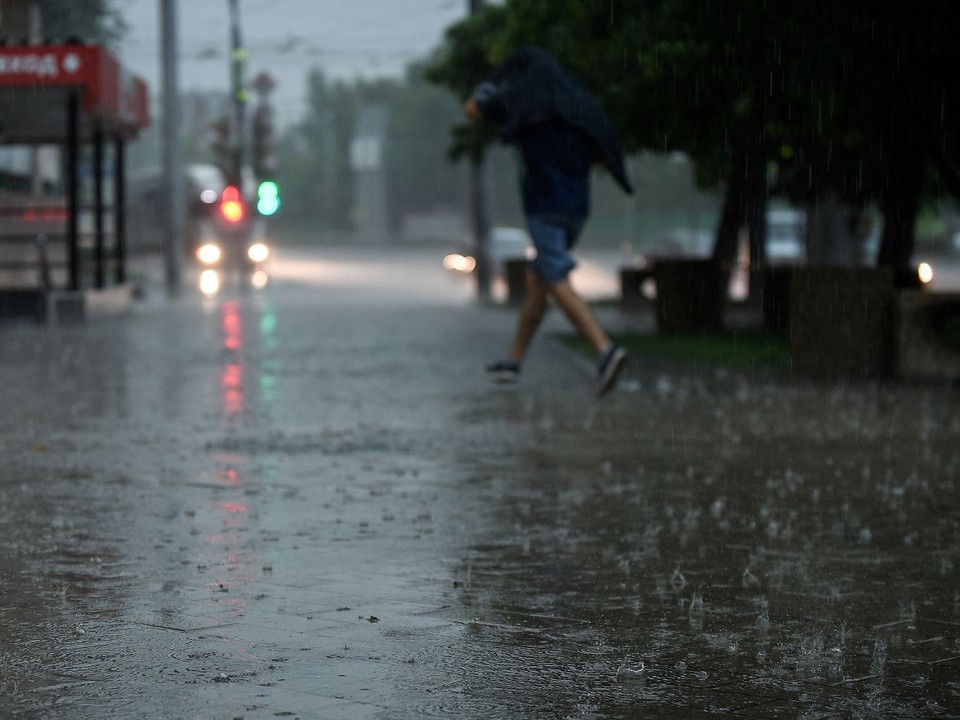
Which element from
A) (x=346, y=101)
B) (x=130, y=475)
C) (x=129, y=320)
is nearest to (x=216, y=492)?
(x=130, y=475)

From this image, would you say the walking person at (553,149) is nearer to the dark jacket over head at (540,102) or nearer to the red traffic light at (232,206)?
the dark jacket over head at (540,102)

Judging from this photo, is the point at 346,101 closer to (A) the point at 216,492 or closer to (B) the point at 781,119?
(B) the point at 781,119

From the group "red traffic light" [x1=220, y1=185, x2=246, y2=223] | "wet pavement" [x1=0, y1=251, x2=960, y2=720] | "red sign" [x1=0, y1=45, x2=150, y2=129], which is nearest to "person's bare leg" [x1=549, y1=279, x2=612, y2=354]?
"wet pavement" [x1=0, y1=251, x2=960, y2=720]

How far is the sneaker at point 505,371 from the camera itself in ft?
44.0

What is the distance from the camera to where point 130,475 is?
8.70 m

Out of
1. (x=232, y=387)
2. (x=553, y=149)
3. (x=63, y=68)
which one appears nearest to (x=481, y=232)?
(x=63, y=68)

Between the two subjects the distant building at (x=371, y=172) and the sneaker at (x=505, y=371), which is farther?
the distant building at (x=371, y=172)

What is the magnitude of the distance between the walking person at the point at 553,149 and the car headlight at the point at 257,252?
3126cm

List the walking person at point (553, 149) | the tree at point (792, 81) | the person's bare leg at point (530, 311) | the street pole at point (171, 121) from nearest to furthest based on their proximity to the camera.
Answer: the walking person at point (553, 149) < the person's bare leg at point (530, 311) < the tree at point (792, 81) < the street pole at point (171, 121)

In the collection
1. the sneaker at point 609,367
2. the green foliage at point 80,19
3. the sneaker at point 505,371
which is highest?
the green foliage at point 80,19

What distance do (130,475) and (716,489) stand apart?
2.60 m

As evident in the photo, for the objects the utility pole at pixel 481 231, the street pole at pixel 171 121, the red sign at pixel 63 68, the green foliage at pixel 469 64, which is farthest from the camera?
the utility pole at pixel 481 231

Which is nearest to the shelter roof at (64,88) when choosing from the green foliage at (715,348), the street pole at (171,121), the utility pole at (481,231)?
the green foliage at (715,348)

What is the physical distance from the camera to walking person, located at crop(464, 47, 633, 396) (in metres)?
12.4
